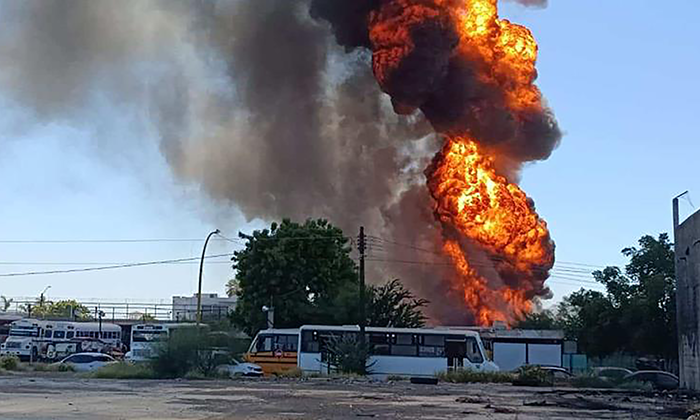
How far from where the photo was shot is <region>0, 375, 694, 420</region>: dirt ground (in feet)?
67.3

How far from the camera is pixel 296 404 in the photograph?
24.2 meters

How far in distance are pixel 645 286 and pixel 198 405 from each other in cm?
4032

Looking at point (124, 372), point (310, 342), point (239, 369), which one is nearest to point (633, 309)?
point (310, 342)

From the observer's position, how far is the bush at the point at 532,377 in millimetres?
42938

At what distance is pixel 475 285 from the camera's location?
65.2m

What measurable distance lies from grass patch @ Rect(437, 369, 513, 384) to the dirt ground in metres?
12.4

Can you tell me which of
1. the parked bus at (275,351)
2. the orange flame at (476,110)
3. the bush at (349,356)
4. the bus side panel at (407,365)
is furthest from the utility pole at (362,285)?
the orange flame at (476,110)

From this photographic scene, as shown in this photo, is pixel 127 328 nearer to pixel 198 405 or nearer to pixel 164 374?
pixel 164 374

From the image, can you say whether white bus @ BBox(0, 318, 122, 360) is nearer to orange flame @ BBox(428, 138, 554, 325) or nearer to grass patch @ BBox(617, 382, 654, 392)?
orange flame @ BBox(428, 138, 554, 325)

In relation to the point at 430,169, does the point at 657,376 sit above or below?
below

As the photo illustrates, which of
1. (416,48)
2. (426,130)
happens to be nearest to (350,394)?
(416,48)

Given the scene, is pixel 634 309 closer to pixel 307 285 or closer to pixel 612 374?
pixel 612 374

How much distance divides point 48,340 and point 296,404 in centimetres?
4865

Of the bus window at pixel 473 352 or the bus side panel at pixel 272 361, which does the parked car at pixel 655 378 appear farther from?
the bus side panel at pixel 272 361
